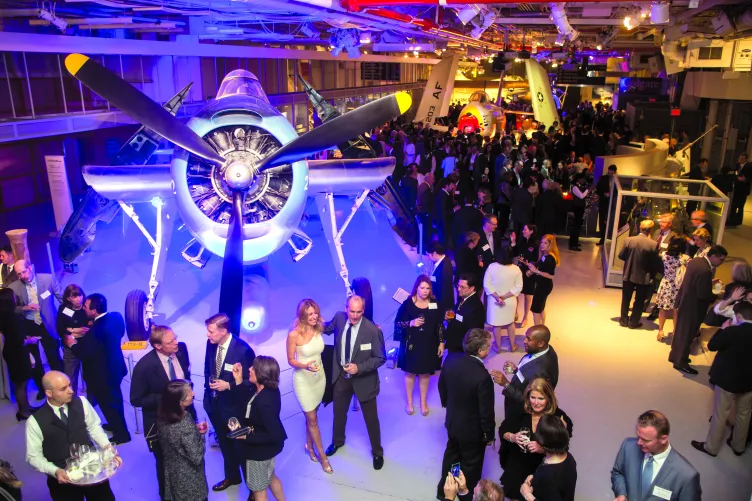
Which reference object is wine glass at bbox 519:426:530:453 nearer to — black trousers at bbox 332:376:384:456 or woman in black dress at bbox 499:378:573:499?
woman in black dress at bbox 499:378:573:499

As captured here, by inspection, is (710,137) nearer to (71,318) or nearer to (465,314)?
(465,314)

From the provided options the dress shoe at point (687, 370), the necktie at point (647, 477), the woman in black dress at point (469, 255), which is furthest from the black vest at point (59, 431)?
the dress shoe at point (687, 370)

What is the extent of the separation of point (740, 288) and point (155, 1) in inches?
254

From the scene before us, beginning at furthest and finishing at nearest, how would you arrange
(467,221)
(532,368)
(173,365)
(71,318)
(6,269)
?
(467,221), (6,269), (71,318), (173,365), (532,368)

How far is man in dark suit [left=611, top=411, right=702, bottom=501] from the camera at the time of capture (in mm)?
2943

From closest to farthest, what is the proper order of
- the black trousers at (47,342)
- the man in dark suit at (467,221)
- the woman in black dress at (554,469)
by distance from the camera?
the woman in black dress at (554,469), the black trousers at (47,342), the man in dark suit at (467,221)

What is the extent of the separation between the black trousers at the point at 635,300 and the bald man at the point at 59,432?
20.6 ft

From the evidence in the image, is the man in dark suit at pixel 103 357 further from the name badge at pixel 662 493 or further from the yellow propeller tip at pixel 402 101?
the name badge at pixel 662 493

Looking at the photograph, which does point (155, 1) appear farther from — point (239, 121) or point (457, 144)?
point (457, 144)

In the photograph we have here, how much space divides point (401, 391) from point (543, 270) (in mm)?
2314

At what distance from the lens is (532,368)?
4035 mm

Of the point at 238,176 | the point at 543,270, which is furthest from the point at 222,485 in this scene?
the point at 543,270

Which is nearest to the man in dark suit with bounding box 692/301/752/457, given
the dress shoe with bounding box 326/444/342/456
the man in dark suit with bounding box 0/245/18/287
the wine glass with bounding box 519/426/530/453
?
the wine glass with bounding box 519/426/530/453

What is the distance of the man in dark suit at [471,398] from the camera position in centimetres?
389
